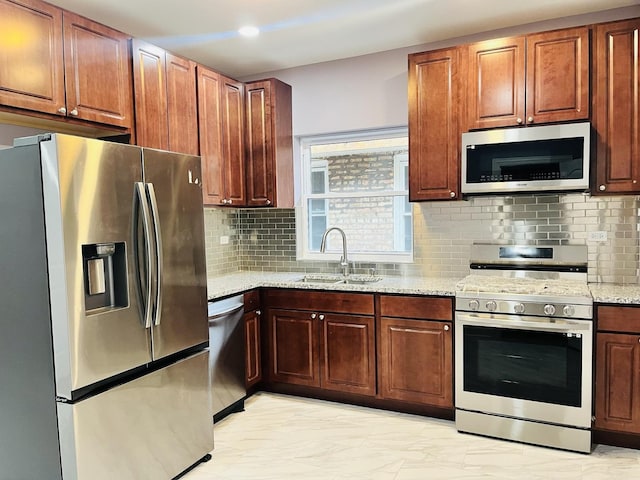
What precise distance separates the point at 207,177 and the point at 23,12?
1570 mm

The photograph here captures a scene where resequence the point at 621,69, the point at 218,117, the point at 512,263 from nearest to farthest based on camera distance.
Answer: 1. the point at 621,69
2. the point at 512,263
3. the point at 218,117

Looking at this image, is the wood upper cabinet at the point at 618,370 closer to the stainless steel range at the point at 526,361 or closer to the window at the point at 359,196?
the stainless steel range at the point at 526,361

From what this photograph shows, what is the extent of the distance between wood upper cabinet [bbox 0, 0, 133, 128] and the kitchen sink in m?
1.84

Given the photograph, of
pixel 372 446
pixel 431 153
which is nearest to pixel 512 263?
pixel 431 153

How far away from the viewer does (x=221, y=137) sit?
382cm

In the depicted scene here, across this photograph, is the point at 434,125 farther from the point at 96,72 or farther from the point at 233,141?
the point at 96,72

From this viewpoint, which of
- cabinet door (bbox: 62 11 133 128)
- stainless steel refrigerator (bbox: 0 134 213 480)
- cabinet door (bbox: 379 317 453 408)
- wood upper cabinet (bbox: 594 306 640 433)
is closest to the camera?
stainless steel refrigerator (bbox: 0 134 213 480)

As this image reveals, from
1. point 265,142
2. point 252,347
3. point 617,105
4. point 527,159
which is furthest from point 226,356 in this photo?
point 617,105

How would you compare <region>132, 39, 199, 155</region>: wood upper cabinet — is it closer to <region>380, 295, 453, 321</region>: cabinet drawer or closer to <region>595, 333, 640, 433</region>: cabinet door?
<region>380, 295, 453, 321</region>: cabinet drawer

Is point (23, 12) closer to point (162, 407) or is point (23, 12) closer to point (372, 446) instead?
point (162, 407)

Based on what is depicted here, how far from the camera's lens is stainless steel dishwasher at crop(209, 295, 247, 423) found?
10.4 ft

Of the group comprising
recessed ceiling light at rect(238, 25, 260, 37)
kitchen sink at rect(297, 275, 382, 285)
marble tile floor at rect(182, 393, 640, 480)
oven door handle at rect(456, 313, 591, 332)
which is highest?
recessed ceiling light at rect(238, 25, 260, 37)

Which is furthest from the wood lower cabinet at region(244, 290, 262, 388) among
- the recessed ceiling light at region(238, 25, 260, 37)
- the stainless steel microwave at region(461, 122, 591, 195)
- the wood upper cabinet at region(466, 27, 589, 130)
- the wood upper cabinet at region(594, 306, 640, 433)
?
the wood upper cabinet at region(594, 306, 640, 433)

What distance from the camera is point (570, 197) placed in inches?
131
